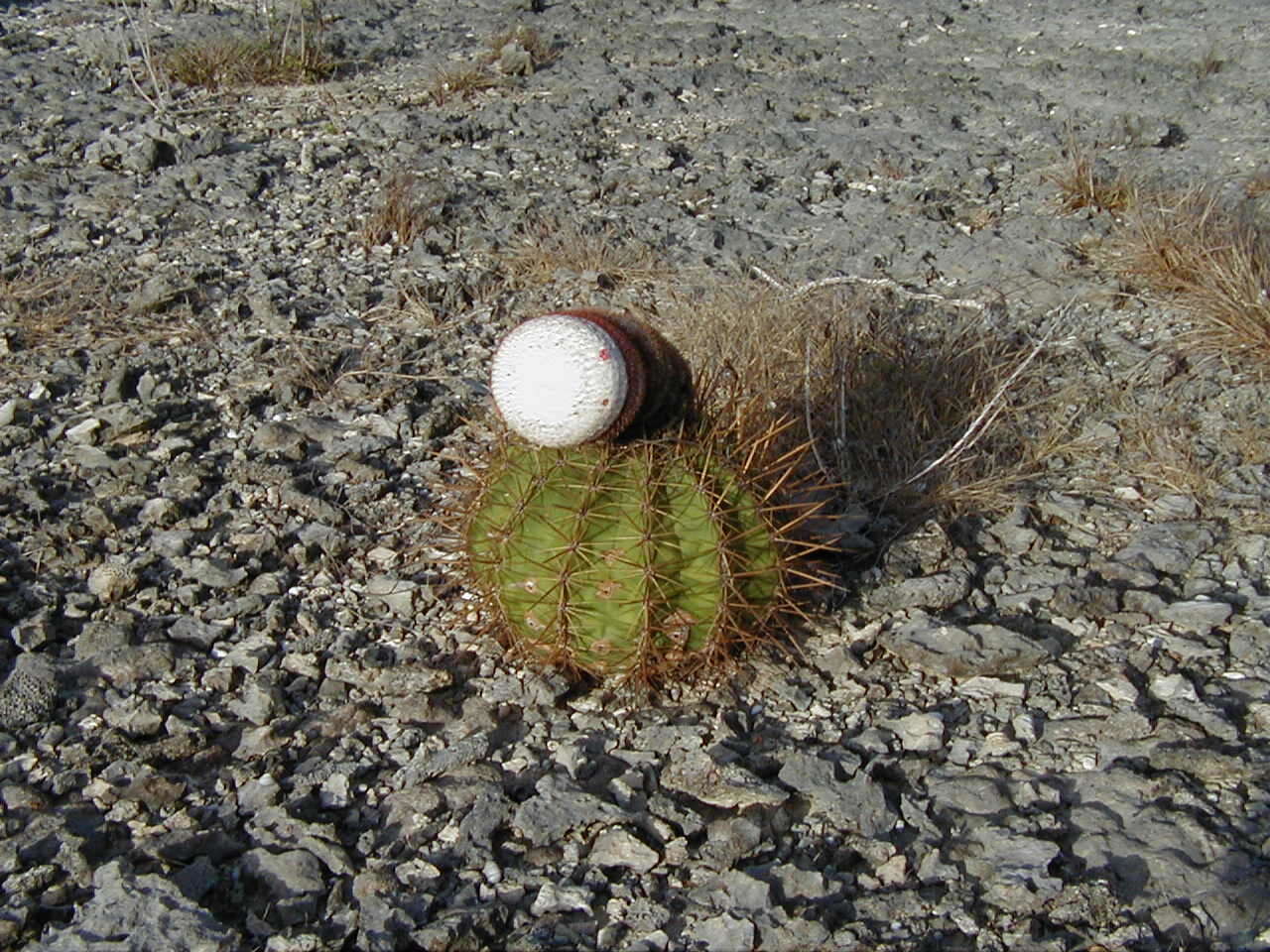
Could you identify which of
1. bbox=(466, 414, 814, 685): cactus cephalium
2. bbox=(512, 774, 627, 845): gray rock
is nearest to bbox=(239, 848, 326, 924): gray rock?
bbox=(512, 774, 627, 845): gray rock

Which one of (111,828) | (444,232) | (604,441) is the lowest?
(111,828)

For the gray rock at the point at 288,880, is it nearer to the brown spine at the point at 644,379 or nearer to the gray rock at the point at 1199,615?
the brown spine at the point at 644,379

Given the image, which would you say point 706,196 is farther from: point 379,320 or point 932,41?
point 932,41

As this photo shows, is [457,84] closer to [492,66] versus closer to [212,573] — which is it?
[492,66]

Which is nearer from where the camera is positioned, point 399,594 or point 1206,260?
point 399,594

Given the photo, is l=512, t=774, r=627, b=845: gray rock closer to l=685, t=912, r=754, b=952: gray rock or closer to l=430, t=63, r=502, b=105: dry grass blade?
l=685, t=912, r=754, b=952: gray rock

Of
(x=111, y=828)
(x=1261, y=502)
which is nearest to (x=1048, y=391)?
(x=1261, y=502)

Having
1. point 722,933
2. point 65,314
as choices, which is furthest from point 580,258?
point 722,933
